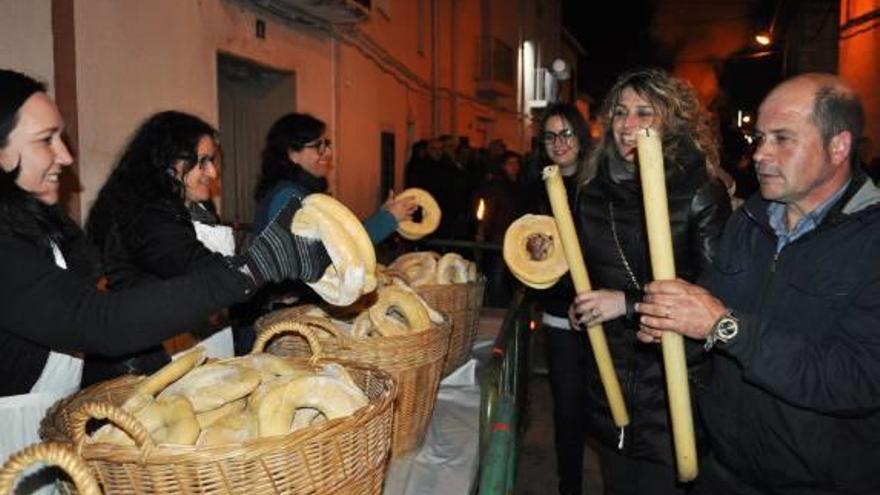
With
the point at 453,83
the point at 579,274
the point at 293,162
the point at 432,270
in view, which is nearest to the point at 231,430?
the point at 579,274

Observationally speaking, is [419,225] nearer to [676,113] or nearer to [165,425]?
[676,113]

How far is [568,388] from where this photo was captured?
390cm

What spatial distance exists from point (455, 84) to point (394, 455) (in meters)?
16.9

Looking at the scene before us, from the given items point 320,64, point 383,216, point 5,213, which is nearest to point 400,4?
point 320,64

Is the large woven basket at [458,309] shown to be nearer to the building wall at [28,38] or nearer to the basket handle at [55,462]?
the basket handle at [55,462]

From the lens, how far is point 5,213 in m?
1.90

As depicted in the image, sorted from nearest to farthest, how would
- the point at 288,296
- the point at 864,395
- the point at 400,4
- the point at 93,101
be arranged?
the point at 864,395 < the point at 288,296 < the point at 93,101 < the point at 400,4

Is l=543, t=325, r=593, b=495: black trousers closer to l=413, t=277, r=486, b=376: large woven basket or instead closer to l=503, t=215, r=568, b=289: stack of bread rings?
l=413, t=277, r=486, b=376: large woven basket

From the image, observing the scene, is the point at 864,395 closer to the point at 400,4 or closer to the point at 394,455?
the point at 394,455

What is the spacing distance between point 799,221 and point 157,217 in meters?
2.28

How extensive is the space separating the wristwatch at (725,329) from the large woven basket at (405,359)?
957 millimetres

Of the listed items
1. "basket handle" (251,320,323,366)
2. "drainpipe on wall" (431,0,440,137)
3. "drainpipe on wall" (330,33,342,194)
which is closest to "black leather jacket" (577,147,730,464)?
"basket handle" (251,320,323,366)

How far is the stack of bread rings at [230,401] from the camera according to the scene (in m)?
1.65

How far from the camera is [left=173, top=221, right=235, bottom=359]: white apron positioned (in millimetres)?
3150
